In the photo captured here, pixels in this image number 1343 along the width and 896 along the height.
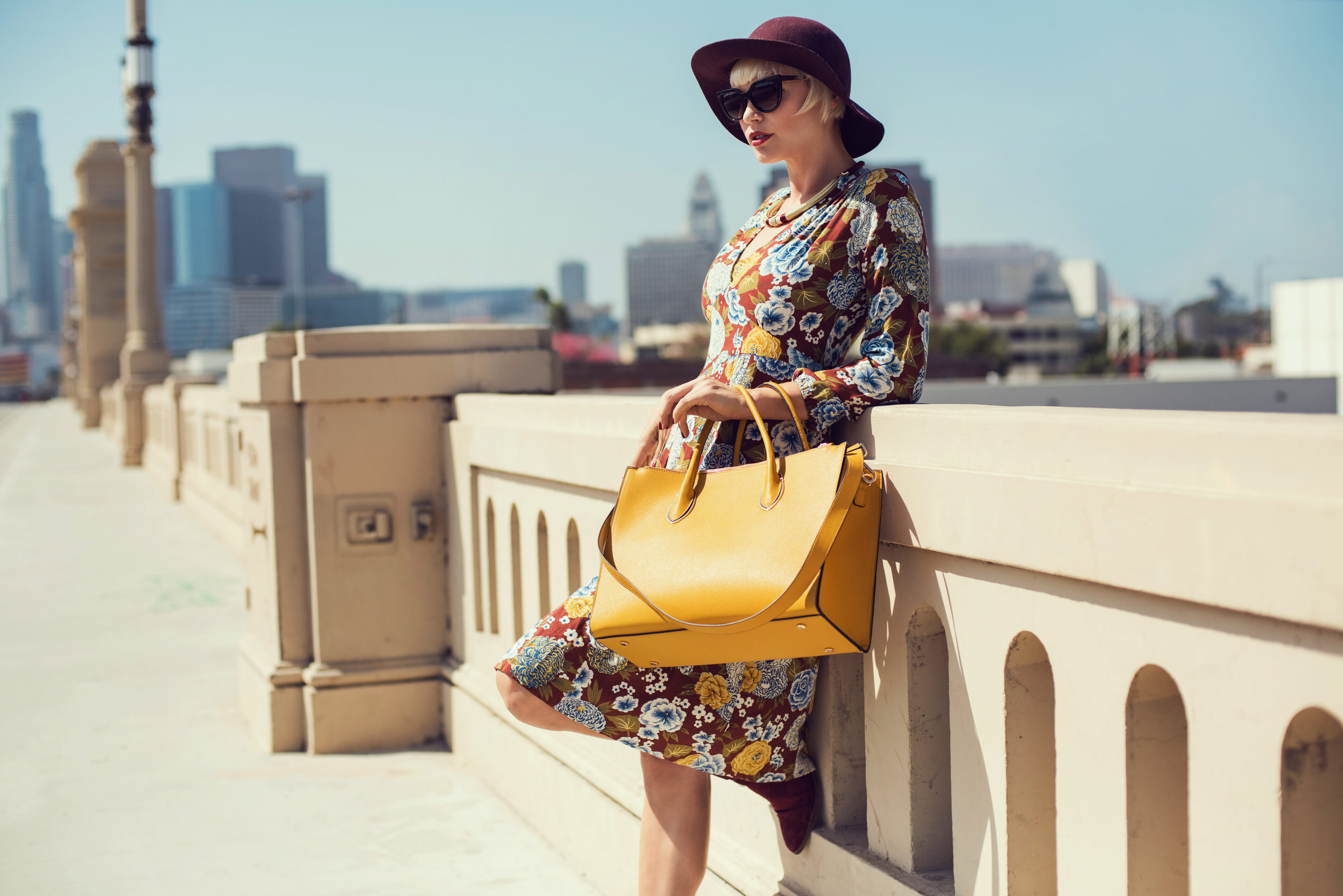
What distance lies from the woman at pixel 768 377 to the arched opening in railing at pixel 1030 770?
508 mm

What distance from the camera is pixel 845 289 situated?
2.46 meters

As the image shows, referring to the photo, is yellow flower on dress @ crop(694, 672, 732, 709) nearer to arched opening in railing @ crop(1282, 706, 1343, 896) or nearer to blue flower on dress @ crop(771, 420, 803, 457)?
blue flower on dress @ crop(771, 420, 803, 457)

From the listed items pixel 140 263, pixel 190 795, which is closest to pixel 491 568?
pixel 190 795

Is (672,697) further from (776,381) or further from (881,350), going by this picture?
(881,350)

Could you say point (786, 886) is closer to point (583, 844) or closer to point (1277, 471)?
point (583, 844)

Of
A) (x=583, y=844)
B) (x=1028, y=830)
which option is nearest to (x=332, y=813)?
(x=583, y=844)

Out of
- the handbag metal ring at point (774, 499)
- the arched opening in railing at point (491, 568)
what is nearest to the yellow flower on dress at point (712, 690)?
the handbag metal ring at point (774, 499)

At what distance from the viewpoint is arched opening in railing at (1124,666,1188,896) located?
1900mm

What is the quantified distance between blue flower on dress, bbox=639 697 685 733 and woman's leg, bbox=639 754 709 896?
0.38 ft

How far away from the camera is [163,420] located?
18938 mm

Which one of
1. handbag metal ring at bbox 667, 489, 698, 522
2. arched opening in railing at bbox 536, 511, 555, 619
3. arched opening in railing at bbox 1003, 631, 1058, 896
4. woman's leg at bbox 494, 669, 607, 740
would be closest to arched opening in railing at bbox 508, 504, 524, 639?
arched opening in railing at bbox 536, 511, 555, 619

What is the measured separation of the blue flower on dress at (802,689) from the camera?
8.40 feet

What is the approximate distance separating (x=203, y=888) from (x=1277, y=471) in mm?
3197

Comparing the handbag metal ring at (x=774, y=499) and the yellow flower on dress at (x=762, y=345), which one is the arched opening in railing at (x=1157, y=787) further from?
the yellow flower on dress at (x=762, y=345)
